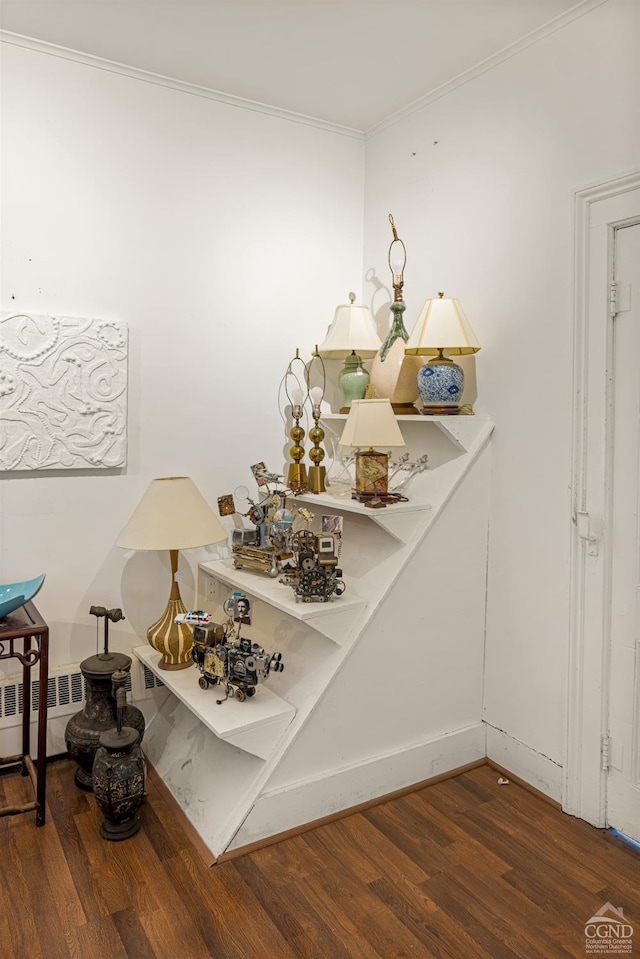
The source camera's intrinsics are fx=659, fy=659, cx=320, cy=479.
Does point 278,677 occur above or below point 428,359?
below

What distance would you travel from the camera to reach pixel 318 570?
2146 millimetres

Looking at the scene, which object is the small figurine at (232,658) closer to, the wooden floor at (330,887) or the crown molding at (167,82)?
the wooden floor at (330,887)

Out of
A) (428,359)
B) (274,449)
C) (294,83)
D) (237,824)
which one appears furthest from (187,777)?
(294,83)

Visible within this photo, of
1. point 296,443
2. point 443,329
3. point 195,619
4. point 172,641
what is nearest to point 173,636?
→ point 172,641

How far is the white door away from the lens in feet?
6.58

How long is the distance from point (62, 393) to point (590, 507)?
187cm

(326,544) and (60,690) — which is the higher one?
(326,544)

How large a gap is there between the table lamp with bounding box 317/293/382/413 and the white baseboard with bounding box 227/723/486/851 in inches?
54.7

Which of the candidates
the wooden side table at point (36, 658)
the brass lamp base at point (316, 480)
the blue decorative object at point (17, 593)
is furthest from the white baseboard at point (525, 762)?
the blue decorative object at point (17, 593)

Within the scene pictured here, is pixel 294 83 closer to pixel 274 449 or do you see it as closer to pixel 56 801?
pixel 274 449

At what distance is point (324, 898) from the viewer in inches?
70.3

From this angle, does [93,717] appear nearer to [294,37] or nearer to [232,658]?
[232,658]

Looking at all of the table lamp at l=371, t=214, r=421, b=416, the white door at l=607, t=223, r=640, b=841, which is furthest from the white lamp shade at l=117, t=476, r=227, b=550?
the white door at l=607, t=223, r=640, b=841

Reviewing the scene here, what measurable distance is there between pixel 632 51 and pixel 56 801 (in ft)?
9.74
